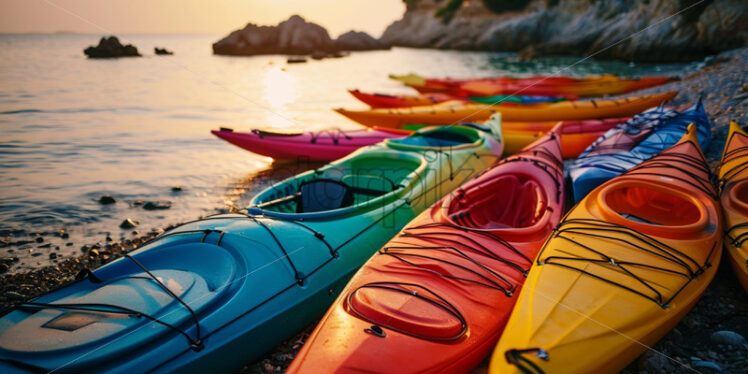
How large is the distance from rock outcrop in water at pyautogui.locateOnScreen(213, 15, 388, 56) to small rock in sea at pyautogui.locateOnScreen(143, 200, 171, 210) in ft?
159

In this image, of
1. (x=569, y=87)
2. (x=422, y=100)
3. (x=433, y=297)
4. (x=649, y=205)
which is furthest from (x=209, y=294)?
(x=569, y=87)

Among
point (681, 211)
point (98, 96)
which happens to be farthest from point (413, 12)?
point (681, 211)

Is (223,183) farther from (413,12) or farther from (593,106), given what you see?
(413,12)

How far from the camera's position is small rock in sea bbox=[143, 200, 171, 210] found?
5902 millimetres

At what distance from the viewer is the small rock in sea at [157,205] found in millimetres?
5902

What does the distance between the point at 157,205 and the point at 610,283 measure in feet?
19.1

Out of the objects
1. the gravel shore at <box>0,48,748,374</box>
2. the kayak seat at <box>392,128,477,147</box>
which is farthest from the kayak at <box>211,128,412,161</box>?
the gravel shore at <box>0,48,748,374</box>

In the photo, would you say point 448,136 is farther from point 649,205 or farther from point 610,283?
point 610,283

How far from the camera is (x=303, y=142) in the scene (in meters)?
7.38

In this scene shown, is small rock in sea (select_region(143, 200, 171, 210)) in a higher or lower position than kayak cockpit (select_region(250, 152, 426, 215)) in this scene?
lower

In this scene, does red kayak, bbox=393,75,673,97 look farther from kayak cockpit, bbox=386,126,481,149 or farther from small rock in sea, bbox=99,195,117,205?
small rock in sea, bbox=99,195,117,205

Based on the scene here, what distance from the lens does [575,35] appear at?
35312 mm

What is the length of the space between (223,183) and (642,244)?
620 cm

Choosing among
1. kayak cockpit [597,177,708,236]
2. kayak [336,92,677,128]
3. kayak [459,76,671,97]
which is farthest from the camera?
kayak [459,76,671,97]
